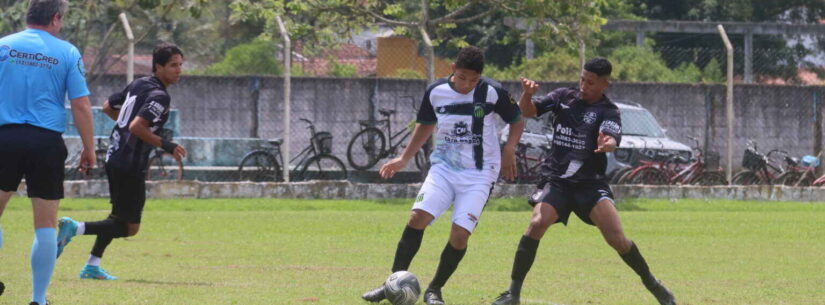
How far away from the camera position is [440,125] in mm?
8719

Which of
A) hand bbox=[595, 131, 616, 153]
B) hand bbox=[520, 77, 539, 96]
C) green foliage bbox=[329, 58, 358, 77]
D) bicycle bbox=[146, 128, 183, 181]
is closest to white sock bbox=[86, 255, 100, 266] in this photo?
hand bbox=[520, 77, 539, 96]

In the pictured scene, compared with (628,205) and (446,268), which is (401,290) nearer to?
(446,268)

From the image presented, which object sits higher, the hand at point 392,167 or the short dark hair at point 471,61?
the short dark hair at point 471,61

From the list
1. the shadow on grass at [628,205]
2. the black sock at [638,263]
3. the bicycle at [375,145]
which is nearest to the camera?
the black sock at [638,263]

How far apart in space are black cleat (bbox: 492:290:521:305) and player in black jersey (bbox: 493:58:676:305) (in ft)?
0.24

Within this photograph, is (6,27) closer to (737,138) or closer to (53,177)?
(737,138)

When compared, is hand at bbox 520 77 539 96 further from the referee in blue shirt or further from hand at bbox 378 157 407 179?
the referee in blue shirt

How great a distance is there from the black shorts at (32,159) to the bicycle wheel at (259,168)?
42.6 feet

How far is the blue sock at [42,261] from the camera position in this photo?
7562mm

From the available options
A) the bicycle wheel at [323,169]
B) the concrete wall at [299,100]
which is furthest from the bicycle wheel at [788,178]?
the bicycle wheel at [323,169]

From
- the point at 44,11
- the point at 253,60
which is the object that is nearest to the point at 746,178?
the point at 253,60

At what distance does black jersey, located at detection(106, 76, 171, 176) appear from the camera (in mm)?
9766

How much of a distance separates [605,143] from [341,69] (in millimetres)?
19670

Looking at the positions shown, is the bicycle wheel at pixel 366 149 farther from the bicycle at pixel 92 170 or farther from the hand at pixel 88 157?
the hand at pixel 88 157
